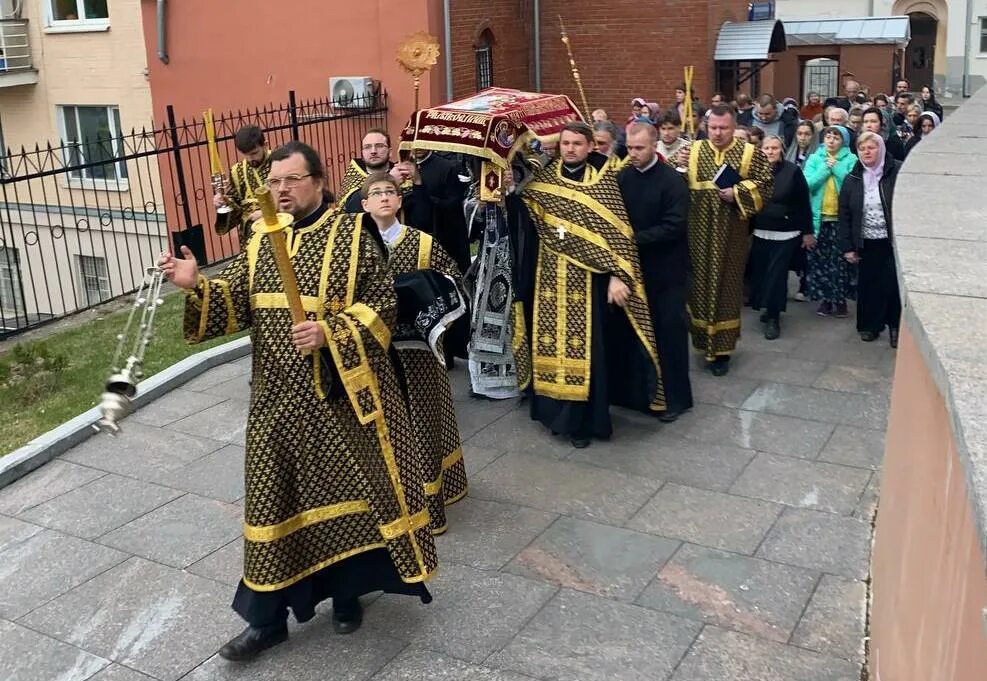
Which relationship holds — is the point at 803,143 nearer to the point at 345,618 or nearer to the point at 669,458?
the point at 669,458

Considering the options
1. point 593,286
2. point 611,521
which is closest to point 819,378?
point 593,286

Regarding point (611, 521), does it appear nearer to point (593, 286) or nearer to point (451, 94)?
point (593, 286)

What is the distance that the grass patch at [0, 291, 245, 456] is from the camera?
7.18m

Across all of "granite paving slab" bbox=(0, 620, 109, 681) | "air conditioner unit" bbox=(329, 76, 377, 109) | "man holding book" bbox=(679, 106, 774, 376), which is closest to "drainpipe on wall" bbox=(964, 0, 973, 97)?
"air conditioner unit" bbox=(329, 76, 377, 109)

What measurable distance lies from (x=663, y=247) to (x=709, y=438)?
121 cm

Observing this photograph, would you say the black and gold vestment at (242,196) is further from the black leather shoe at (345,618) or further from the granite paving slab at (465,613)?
the black leather shoe at (345,618)

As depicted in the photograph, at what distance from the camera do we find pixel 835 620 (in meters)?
4.41

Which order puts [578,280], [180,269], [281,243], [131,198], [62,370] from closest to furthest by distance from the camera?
[281,243] → [180,269] → [578,280] → [62,370] → [131,198]

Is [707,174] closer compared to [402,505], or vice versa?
[402,505]

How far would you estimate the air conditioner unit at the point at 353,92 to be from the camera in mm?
14797

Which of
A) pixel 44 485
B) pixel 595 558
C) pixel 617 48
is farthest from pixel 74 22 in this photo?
pixel 595 558

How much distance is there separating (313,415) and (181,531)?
1.72 meters

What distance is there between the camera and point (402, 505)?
4160mm

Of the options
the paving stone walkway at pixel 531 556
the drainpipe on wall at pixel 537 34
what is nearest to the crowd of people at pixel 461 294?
the paving stone walkway at pixel 531 556
